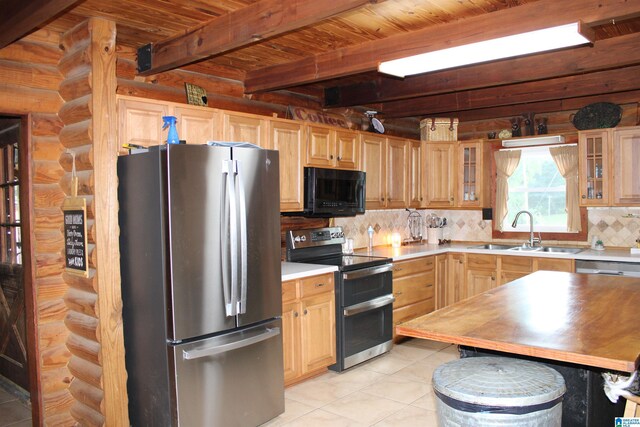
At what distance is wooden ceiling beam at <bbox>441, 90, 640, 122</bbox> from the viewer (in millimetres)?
5027

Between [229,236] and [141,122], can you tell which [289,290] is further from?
[141,122]

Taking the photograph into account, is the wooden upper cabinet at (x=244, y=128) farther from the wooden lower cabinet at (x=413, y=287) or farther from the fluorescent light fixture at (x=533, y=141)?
the fluorescent light fixture at (x=533, y=141)

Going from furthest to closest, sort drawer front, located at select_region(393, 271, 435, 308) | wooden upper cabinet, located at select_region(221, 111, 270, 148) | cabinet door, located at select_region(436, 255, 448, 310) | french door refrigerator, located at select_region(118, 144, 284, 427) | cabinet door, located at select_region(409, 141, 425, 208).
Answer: cabinet door, located at select_region(409, 141, 425, 208)
cabinet door, located at select_region(436, 255, 448, 310)
drawer front, located at select_region(393, 271, 435, 308)
wooden upper cabinet, located at select_region(221, 111, 270, 148)
french door refrigerator, located at select_region(118, 144, 284, 427)

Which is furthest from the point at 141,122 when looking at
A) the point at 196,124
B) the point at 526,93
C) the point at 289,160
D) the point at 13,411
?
the point at 526,93

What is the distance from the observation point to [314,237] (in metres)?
4.62

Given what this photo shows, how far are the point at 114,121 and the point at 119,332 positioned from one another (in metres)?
1.25

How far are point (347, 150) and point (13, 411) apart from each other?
132 inches

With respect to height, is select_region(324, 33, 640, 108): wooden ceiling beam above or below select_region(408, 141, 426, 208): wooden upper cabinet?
above

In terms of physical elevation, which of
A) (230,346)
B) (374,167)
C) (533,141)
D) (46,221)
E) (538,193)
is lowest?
(230,346)

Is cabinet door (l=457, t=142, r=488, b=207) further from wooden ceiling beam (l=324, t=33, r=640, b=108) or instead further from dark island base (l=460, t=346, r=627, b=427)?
dark island base (l=460, t=346, r=627, b=427)

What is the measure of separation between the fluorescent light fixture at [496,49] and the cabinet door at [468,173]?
2.64m

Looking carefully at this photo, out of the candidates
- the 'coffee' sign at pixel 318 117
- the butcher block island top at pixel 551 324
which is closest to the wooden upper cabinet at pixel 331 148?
the 'coffee' sign at pixel 318 117

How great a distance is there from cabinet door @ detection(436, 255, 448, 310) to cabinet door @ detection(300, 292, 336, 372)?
1.78 metres

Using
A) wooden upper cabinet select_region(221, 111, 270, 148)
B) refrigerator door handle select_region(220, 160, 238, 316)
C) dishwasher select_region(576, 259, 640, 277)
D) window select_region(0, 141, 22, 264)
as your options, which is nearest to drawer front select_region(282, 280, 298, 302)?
refrigerator door handle select_region(220, 160, 238, 316)
